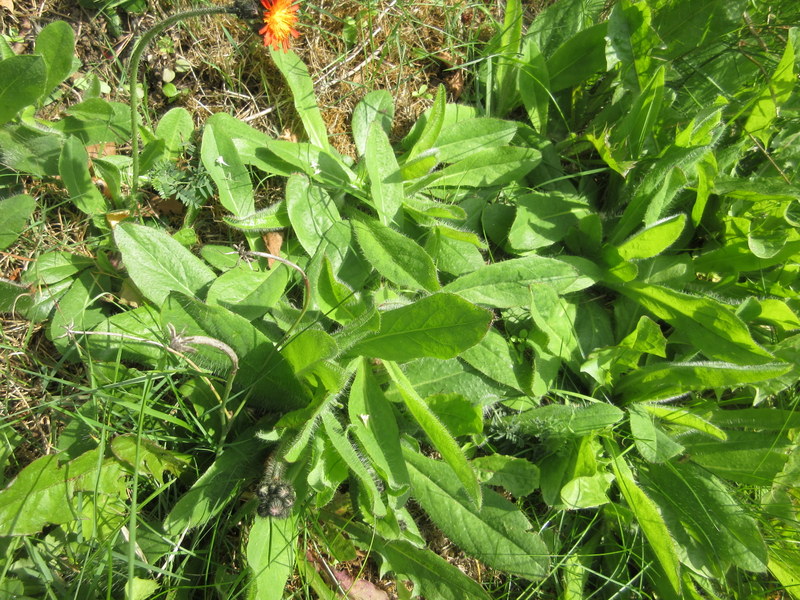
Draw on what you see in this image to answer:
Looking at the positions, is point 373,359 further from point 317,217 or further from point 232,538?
point 232,538

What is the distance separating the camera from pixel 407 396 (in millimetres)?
1938

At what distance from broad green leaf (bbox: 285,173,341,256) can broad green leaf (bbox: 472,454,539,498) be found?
103cm

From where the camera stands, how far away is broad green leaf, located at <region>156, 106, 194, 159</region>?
2.20m

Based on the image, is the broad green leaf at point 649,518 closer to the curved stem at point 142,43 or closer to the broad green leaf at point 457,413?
the broad green leaf at point 457,413

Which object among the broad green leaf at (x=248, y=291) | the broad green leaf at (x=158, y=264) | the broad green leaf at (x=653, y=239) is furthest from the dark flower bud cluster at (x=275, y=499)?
the broad green leaf at (x=653, y=239)

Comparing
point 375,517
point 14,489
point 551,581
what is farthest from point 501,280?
point 14,489

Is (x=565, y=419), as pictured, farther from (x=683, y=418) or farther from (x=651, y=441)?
(x=683, y=418)

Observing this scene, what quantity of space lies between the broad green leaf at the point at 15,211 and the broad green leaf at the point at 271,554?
1297 mm


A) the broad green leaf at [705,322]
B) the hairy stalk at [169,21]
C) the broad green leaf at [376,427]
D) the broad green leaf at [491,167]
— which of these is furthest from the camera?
the broad green leaf at [491,167]

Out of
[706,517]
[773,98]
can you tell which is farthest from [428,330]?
[773,98]

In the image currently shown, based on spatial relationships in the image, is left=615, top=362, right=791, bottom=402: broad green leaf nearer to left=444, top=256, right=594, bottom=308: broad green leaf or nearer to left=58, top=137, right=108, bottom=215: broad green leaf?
left=444, top=256, right=594, bottom=308: broad green leaf

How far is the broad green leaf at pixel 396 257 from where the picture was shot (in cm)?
205

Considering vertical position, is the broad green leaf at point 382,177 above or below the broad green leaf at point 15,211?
below

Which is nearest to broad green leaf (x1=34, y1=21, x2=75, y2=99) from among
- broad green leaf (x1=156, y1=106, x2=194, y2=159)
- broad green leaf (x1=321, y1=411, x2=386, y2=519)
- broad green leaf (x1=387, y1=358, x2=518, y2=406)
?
broad green leaf (x1=156, y1=106, x2=194, y2=159)
